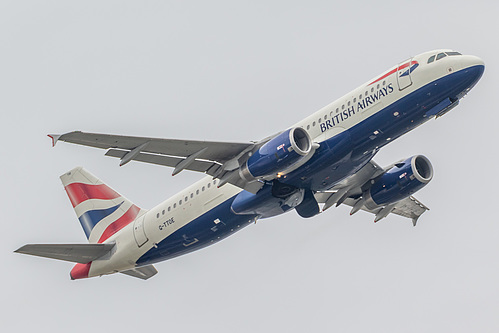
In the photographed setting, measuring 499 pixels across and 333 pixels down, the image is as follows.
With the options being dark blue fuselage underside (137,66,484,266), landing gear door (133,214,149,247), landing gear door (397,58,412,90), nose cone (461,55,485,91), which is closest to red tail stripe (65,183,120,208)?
landing gear door (133,214,149,247)

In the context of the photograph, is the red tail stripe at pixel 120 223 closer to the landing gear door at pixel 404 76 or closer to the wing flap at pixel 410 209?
the wing flap at pixel 410 209

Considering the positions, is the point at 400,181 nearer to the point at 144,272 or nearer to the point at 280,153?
the point at 280,153

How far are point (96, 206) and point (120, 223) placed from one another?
2.45 m

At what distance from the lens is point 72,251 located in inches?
1780

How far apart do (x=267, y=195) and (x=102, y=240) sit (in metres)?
11.5

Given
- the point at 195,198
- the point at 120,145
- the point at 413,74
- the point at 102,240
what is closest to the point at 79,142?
the point at 120,145

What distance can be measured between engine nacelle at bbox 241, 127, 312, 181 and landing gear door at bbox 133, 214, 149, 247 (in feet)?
28.4

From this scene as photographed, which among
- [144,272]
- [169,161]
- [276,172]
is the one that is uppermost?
[169,161]

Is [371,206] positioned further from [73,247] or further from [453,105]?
[73,247]

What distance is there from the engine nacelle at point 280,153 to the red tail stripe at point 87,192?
13.1 metres

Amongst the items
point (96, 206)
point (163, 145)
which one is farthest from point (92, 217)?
point (163, 145)

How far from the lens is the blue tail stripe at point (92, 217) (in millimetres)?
48625

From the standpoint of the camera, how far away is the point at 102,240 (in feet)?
157

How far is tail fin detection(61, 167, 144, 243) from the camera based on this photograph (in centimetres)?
4791
